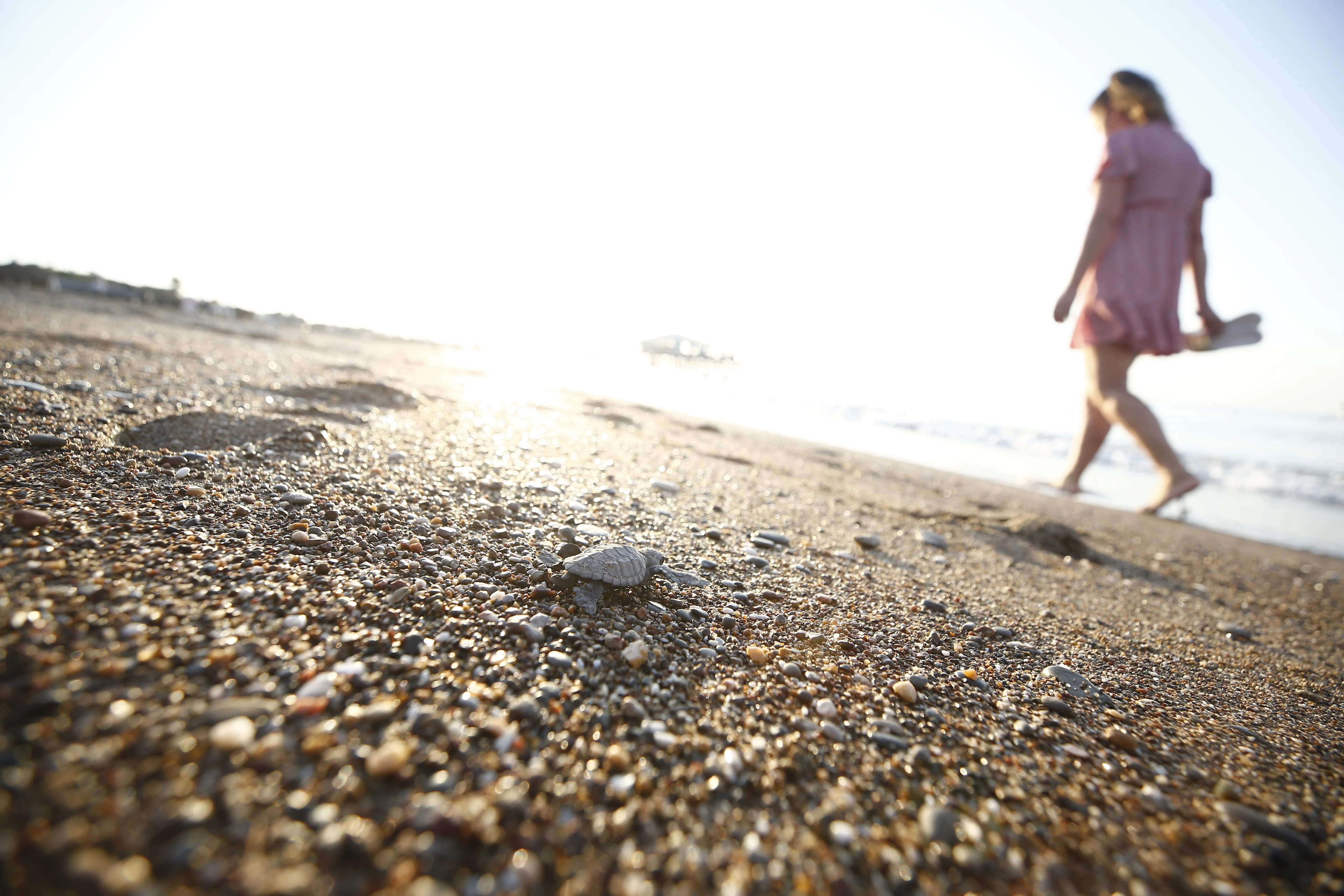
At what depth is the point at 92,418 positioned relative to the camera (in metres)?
2.53

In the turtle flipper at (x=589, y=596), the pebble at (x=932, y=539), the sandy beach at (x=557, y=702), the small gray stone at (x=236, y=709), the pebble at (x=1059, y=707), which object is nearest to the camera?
the sandy beach at (x=557, y=702)

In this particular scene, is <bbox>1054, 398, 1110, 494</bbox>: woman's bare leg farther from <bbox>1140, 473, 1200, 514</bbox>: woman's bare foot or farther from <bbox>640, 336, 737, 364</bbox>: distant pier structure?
<bbox>640, 336, 737, 364</bbox>: distant pier structure

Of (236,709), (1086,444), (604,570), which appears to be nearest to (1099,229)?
(1086,444)

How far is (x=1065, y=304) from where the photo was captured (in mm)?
5090

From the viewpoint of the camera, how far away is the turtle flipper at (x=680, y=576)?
1.92 m

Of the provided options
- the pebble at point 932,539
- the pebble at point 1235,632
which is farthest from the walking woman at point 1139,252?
the pebble at point 932,539

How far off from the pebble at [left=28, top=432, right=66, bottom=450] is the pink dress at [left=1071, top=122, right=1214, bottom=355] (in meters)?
7.63

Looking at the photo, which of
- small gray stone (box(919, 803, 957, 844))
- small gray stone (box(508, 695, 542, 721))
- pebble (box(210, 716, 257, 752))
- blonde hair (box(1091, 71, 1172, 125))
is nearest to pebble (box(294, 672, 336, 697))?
pebble (box(210, 716, 257, 752))

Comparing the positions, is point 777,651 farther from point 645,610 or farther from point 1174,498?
point 1174,498

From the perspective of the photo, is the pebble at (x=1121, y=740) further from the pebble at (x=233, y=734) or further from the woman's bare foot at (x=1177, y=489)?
the woman's bare foot at (x=1177, y=489)

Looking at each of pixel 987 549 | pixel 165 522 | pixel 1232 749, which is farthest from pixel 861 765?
pixel 987 549

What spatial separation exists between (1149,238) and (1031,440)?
9.76m

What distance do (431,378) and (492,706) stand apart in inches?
303

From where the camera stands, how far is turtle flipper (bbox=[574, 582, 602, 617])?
1580 mm
